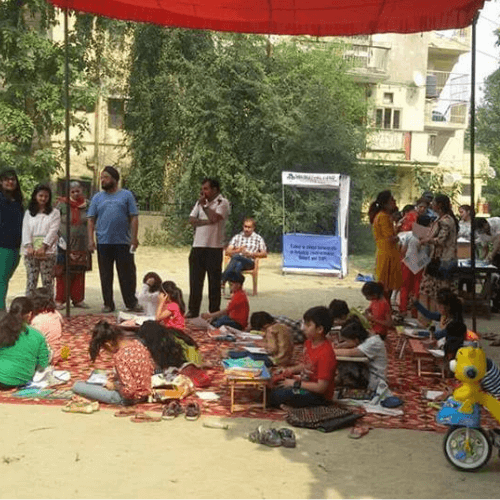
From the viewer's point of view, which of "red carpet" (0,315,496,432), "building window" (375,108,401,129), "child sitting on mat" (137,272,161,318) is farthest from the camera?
"building window" (375,108,401,129)

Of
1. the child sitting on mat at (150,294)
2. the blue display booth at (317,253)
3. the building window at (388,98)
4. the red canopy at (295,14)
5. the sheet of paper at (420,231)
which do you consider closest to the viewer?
the child sitting on mat at (150,294)

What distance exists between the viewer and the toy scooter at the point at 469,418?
492 centimetres

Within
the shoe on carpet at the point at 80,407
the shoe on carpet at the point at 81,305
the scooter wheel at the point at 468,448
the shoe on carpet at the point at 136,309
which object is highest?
the shoe on carpet at the point at 136,309

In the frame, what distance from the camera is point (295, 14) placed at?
10375 millimetres

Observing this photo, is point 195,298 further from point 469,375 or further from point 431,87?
point 431,87

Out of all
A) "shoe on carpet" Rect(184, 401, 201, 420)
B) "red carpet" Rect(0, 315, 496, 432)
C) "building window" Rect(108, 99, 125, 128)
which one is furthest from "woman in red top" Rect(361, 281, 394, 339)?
"building window" Rect(108, 99, 125, 128)

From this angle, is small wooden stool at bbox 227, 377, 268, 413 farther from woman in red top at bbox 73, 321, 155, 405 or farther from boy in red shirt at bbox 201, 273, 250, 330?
boy in red shirt at bbox 201, 273, 250, 330

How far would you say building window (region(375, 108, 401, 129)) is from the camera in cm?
3428

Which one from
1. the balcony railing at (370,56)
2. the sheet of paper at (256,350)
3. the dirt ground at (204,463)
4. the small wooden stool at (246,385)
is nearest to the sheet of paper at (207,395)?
the small wooden stool at (246,385)

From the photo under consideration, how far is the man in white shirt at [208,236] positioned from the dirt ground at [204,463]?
4001mm

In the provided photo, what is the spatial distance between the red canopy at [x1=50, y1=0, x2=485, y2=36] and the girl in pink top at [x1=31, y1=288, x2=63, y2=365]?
357 cm

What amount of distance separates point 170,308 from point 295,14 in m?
4.17

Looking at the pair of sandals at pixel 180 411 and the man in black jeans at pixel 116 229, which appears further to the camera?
the man in black jeans at pixel 116 229

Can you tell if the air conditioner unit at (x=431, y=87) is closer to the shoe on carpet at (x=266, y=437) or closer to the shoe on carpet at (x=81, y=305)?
the shoe on carpet at (x=81, y=305)
